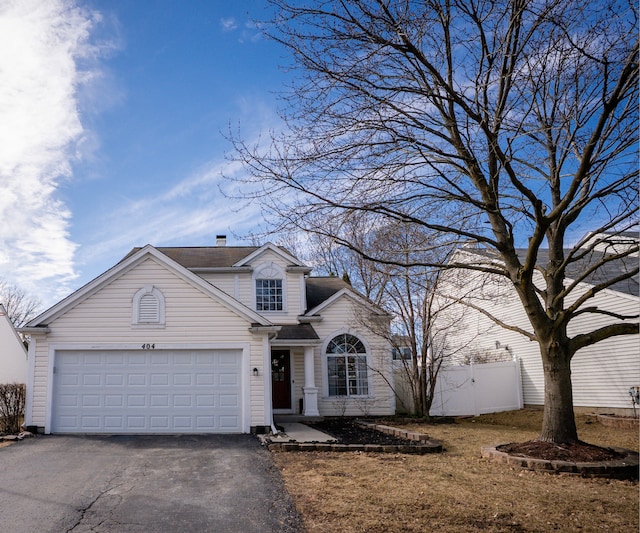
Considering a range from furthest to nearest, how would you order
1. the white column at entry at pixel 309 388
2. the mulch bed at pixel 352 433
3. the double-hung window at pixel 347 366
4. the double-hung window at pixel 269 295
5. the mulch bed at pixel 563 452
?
the double-hung window at pixel 269 295, the double-hung window at pixel 347 366, the white column at entry at pixel 309 388, the mulch bed at pixel 352 433, the mulch bed at pixel 563 452

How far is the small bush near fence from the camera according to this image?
44.1ft

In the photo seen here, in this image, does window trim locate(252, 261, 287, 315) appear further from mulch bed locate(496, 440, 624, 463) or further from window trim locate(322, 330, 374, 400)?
mulch bed locate(496, 440, 624, 463)

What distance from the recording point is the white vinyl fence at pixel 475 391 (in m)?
18.4

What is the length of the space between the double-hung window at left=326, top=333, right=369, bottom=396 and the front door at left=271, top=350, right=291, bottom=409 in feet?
4.72

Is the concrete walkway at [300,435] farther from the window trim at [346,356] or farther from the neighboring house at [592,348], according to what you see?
the neighboring house at [592,348]

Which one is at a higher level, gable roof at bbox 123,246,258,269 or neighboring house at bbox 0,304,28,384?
gable roof at bbox 123,246,258,269

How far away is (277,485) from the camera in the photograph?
773 centimetres

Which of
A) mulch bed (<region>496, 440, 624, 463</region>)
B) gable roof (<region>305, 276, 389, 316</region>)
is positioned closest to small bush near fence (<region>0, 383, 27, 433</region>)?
gable roof (<region>305, 276, 389, 316</region>)

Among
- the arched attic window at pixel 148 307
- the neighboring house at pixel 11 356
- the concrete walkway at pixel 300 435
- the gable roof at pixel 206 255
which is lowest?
the concrete walkway at pixel 300 435

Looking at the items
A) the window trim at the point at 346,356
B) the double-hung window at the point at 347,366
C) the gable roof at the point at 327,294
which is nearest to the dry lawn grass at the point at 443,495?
the window trim at the point at 346,356

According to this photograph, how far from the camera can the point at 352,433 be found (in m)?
13.4

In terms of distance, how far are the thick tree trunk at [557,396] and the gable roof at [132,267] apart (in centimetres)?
682

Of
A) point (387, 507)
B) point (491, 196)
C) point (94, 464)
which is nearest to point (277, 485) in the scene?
point (387, 507)

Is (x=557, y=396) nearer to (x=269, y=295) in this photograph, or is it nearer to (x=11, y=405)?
(x=269, y=295)
